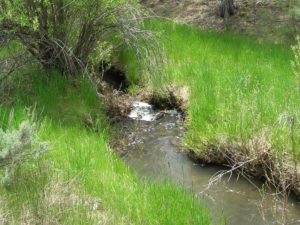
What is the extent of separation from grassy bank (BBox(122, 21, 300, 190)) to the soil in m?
1.14

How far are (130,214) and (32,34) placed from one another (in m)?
3.79

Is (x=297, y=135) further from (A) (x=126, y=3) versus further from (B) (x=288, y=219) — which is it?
(A) (x=126, y=3)

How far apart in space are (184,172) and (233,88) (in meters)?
1.67

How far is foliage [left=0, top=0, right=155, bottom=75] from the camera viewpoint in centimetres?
718

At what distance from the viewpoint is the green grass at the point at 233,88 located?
640 cm

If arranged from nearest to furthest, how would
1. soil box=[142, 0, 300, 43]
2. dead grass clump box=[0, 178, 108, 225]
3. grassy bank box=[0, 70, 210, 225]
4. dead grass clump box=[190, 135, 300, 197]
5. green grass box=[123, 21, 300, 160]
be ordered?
dead grass clump box=[0, 178, 108, 225] → grassy bank box=[0, 70, 210, 225] → dead grass clump box=[190, 135, 300, 197] → green grass box=[123, 21, 300, 160] → soil box=[142, 0, 300, 43]

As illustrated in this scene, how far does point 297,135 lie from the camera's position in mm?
6051

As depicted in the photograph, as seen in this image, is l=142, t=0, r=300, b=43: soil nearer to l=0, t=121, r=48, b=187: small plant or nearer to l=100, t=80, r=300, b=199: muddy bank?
l=100, t=80, r=300, b=199: muddy bank

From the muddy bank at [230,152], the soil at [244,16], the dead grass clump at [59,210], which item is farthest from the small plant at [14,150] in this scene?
the soil at [244,16]

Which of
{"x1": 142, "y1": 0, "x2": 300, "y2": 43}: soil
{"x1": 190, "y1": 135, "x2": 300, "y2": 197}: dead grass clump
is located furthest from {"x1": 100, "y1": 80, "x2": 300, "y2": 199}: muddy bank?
{"x1": 142, "y1": 0, "x2": 300, "y2": 43}: soil

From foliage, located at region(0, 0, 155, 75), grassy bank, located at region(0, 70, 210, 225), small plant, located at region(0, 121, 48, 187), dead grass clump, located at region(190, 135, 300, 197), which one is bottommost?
dead grass clump, located at region(190, 135, 300, 197)

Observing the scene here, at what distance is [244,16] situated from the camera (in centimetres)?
1200

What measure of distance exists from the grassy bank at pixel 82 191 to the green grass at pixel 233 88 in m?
1.32

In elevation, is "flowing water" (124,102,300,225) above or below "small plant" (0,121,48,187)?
below
